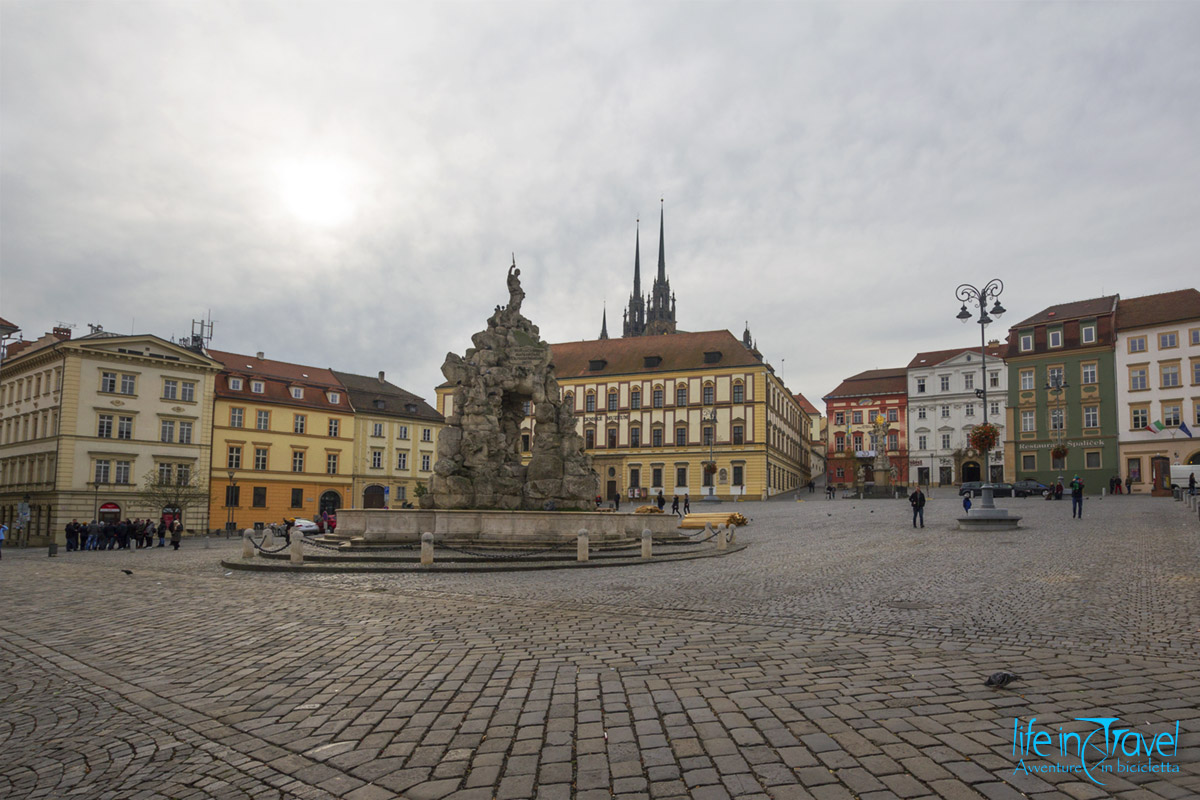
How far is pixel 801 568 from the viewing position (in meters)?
17.1

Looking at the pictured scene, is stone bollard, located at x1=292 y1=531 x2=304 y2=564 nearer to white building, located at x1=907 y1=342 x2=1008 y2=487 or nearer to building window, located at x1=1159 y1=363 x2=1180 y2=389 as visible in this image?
building window, located at x1=1159 y1=363 x2=1180 y2=389

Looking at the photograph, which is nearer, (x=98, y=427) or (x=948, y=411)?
(x=98, y=427)

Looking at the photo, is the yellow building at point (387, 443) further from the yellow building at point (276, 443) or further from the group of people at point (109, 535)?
the group of people at point (109, 535)

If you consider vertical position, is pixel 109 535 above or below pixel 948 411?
below

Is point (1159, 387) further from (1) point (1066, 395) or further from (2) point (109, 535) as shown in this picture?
(2) point (109, 535)

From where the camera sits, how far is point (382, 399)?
221 feet

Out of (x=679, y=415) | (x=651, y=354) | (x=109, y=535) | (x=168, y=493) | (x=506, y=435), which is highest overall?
Answer: (x=651, y=354)

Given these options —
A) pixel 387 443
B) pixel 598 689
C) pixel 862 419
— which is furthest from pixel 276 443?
pixel 862 419

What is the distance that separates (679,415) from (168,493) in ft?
140

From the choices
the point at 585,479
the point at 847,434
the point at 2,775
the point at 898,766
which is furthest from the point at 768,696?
the point at 847,434

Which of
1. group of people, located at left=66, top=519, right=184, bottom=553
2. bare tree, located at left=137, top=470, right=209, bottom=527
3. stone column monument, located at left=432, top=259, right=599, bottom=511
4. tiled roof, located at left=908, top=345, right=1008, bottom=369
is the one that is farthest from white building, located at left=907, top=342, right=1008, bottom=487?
group of people, located at left=66, top=519, right=184, bottom=553

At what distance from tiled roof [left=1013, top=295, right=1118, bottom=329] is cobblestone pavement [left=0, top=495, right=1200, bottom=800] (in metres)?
54.0

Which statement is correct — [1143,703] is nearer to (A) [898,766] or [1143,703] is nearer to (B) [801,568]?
(A) [898,766]

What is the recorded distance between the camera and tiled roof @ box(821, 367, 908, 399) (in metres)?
82.9
